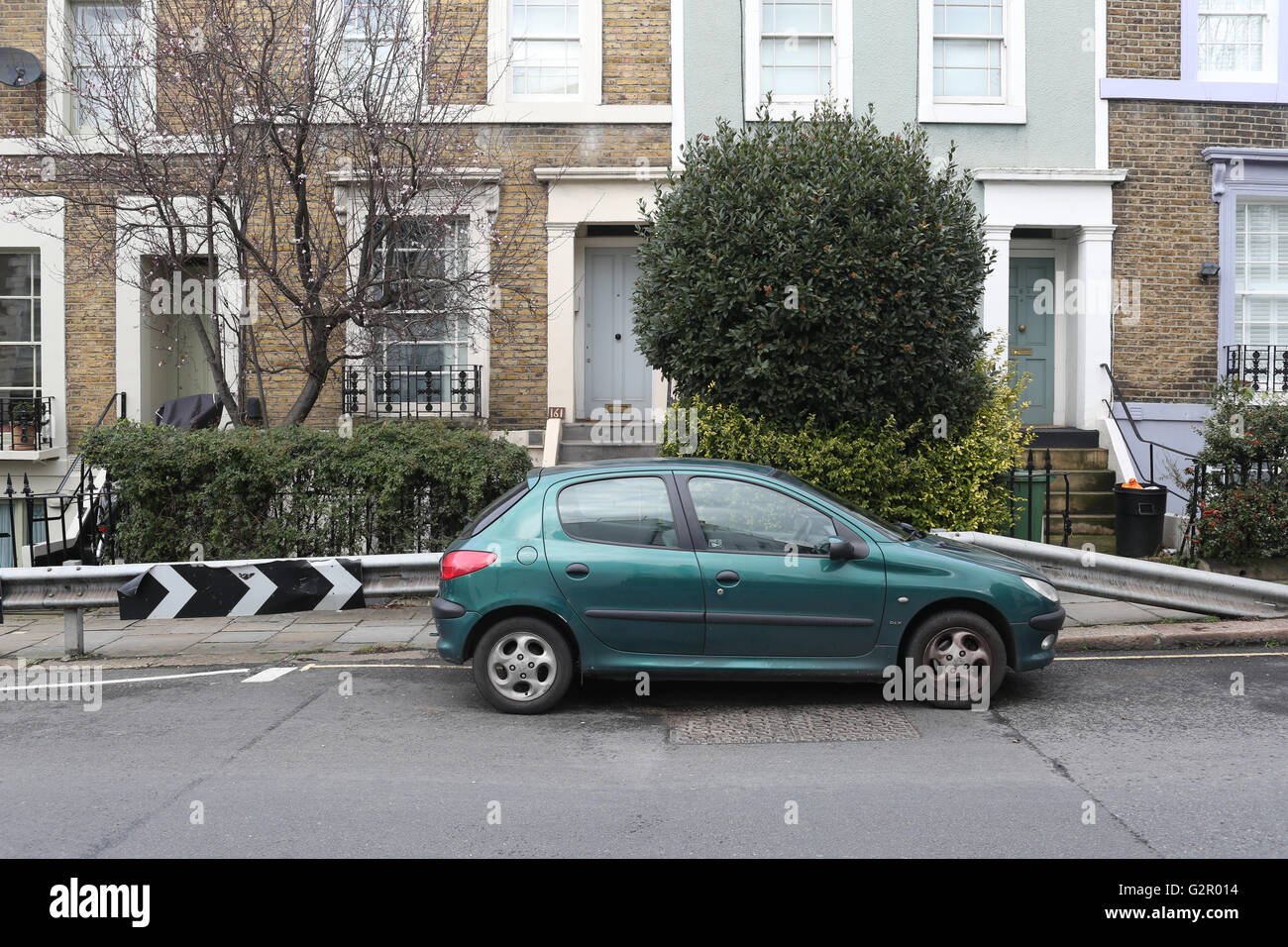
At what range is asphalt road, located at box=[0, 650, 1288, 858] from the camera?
4.55 metres

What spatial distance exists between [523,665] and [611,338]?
874 centimetres

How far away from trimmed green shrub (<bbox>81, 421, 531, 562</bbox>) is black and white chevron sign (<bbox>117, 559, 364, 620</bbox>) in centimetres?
192

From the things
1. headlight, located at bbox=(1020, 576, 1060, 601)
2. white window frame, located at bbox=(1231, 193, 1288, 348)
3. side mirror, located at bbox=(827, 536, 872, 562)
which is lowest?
headlight, located at bbox=(1020, 576, 1060, 601)

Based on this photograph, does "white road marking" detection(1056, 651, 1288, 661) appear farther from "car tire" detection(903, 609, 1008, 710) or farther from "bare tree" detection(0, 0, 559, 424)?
"bare tree" detection(0, 0, 559, 424)

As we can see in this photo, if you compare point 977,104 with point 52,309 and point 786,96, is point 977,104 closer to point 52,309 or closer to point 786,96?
point 786,96

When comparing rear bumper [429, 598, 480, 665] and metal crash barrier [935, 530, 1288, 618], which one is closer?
rear bumper [429, 598, 480, 665]

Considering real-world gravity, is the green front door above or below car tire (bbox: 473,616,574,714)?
above

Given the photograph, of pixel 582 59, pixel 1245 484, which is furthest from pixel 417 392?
pixel 1245 484

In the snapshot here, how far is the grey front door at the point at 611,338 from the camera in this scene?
48.2 feet

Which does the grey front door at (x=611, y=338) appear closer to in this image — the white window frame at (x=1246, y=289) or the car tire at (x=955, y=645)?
the white window frame at (x=1246, y=289)

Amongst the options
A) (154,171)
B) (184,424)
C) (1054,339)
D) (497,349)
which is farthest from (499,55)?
(1054,339)

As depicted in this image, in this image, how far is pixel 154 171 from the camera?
34.0 feet

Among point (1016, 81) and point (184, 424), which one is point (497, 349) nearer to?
point (184, 424)

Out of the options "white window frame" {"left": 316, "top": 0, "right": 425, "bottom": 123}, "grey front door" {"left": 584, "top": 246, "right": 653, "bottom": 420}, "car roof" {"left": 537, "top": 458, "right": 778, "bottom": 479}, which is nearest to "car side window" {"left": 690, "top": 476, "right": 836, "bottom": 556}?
"car roof" {"left": 537, "top": 458, "right": 778, "bottom": 479}
